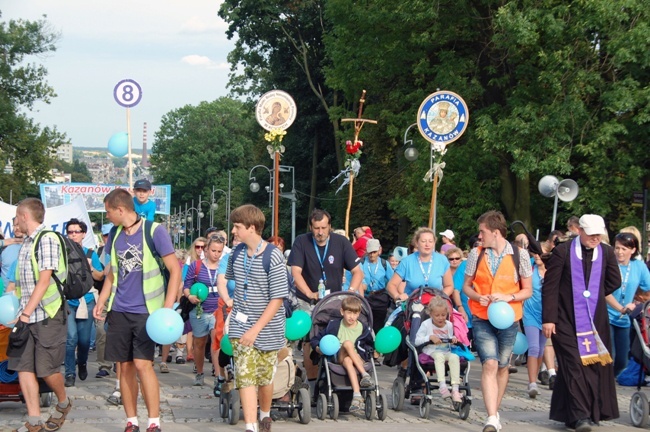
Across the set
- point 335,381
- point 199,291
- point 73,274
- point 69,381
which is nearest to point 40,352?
point 73,274

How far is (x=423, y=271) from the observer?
36.1ft

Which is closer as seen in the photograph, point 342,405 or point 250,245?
point 250,245

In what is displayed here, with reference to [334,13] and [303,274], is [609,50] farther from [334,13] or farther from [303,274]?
[303,274]

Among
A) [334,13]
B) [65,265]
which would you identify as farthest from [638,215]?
[65,265]

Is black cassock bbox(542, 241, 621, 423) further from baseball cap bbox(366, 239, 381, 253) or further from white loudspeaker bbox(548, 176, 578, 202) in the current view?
white loudspeaker bbox(548, 176, 578, 202)

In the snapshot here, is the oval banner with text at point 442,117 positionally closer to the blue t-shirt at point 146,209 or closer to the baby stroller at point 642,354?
the blue t-shirt at point 146,209

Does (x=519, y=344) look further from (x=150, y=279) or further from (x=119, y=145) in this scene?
(x=119, y=145)

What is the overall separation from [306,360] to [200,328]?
1827mm

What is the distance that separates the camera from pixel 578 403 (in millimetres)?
9016

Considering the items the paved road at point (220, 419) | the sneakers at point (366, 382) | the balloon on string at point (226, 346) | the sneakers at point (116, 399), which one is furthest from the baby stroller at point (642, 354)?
the sneakers at point (116, 399)

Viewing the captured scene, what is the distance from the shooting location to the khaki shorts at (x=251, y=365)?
7.72 m

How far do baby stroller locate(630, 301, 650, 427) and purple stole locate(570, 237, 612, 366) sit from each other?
20.0 inches

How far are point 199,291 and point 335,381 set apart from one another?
8.59ft

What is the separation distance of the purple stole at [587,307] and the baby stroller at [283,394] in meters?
2.58
